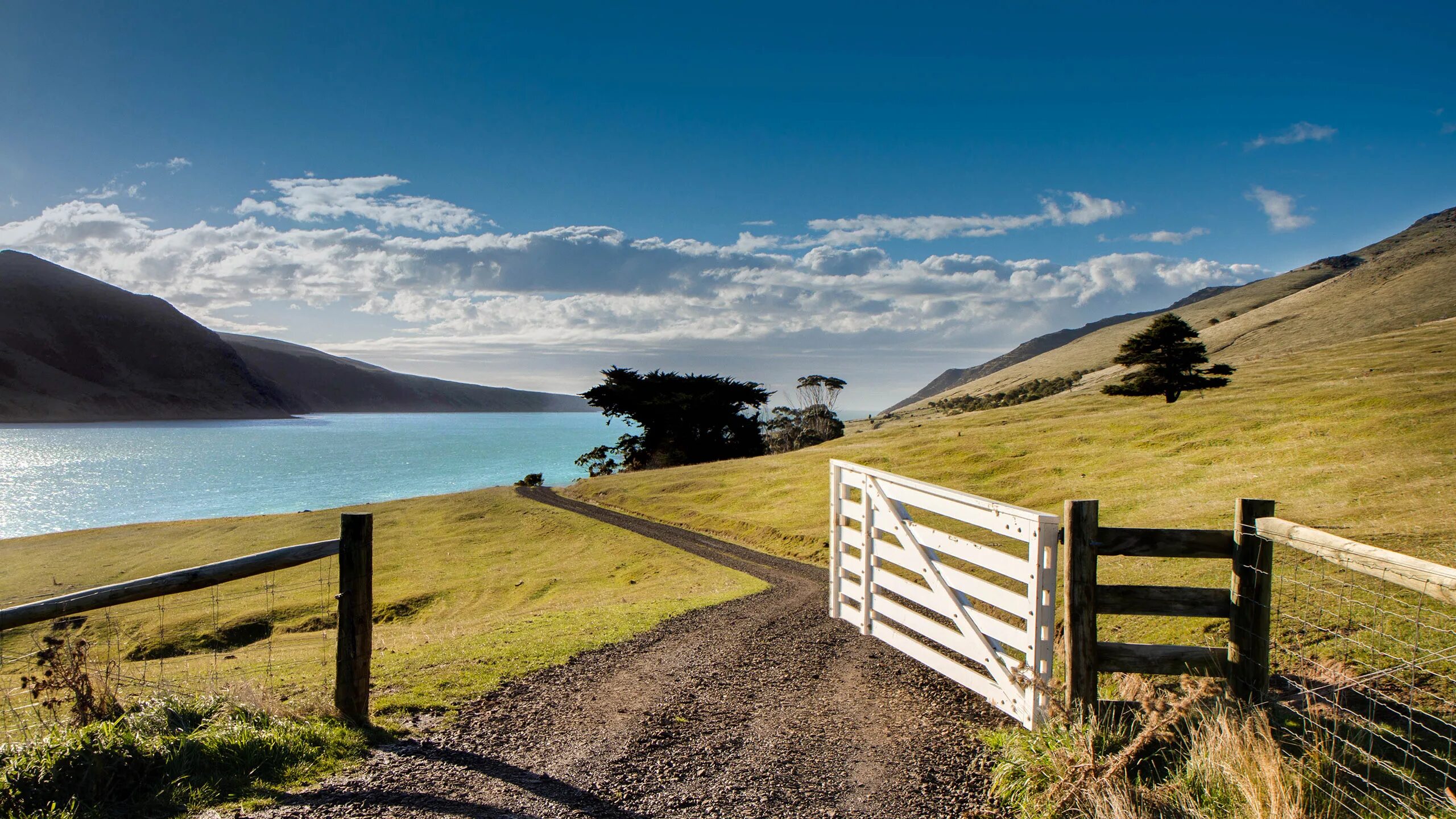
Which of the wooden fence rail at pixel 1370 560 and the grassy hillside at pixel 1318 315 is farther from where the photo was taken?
the grassy hillside at pixel 1318 315

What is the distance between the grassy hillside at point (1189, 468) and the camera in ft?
50.4

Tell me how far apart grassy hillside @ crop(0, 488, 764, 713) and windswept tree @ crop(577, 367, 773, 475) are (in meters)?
22.4

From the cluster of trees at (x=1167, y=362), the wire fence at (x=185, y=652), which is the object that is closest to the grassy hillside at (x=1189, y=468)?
the cluster of trees at (x=1167, y=362)

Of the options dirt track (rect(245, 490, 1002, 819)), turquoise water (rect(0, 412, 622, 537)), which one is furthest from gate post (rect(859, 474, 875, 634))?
turquoise water (rect(0, 412, 622, 537))

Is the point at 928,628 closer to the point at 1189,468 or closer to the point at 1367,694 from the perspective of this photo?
the point at 1367,694

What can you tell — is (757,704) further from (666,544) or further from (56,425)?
(56,425)

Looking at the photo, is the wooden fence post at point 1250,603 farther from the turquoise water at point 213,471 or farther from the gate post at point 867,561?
the turquoise water at point 213,471

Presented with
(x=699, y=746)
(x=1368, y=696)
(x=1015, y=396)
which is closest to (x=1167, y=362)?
(x=1368, y=696)

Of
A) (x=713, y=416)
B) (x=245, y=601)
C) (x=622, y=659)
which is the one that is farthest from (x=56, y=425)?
(x=622, y=659)

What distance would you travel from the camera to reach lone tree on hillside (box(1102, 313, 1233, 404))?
1869 inches

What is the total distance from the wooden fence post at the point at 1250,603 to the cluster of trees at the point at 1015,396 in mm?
82836

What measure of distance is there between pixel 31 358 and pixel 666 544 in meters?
238

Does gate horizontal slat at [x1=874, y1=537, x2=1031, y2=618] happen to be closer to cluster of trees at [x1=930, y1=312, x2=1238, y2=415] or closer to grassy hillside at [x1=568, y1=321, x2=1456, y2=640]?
grassy hillside at [x1=568, y1=321, x2=1456, y2=640]

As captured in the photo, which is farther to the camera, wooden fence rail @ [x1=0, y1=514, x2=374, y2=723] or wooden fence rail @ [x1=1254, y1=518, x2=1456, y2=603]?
wooden fence rail @ [x1=0, y1=514, x2=374, y2=723]
